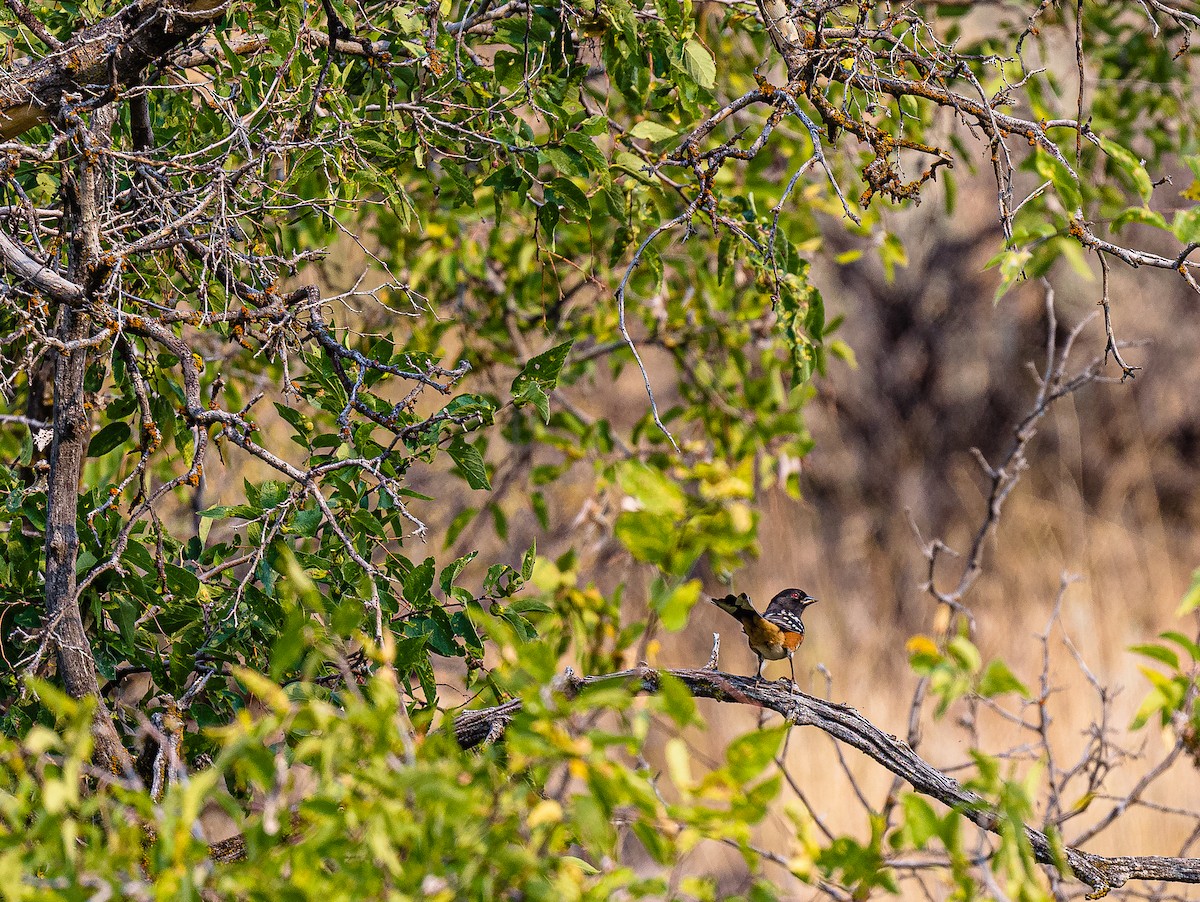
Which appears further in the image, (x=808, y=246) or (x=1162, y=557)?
(x=1162, y=557)

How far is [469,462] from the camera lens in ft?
5.56

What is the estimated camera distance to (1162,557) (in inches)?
234

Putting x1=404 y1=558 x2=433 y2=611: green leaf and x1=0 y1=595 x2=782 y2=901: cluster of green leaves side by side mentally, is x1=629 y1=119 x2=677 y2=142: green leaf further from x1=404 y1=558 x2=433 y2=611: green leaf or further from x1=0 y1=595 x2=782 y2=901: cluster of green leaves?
x1=0 y1=595 x2=782 y2=901: cluster of green leaves

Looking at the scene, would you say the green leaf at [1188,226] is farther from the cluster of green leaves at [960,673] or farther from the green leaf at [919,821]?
the green leaf at [919,821]

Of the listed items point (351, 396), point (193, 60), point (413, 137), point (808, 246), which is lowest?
point (351, 396)

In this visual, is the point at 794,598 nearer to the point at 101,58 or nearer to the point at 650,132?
the point at 650,132

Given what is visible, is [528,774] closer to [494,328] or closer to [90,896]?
[90,896]

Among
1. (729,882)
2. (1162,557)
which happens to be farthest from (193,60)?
(1162,557)

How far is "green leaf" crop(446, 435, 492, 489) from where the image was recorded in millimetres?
1686

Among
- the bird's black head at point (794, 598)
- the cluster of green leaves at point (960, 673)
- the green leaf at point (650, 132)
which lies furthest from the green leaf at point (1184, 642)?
the green leaf at point (650, 132)

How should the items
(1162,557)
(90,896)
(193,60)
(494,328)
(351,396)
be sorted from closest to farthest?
1. (90,896)
2. (351,396)
3. (193,60)
4. (494,328)
5. (1162,557)

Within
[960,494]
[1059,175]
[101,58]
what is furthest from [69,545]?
[960,494]

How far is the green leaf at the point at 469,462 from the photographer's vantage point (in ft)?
5.53

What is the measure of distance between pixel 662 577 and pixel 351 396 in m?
0.81
